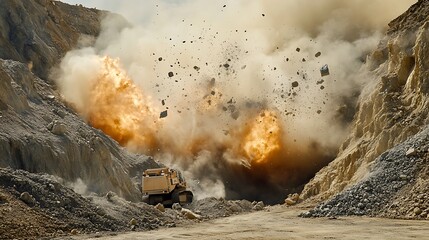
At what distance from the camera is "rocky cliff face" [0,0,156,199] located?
81.7 feet

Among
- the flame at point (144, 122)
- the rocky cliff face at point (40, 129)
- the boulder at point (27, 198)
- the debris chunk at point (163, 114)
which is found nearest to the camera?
the boulder at point (27, 198)

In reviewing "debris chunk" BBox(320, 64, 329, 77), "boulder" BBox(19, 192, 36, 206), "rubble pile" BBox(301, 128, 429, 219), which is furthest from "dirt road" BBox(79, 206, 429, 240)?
"debris chunk" BBox(320, 64, 329, 77)

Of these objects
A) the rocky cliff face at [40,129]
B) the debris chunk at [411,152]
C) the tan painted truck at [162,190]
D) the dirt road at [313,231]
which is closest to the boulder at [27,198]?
the dirt road at [313,231]

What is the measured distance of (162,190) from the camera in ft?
101

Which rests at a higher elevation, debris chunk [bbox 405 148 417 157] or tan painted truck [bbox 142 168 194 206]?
tan painted truck [bbox 142 168 194 206]

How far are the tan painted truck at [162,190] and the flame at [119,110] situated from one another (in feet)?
46.8

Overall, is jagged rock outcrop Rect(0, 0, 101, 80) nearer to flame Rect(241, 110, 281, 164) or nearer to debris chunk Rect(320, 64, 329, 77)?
flame Rect(241, 110, 281, 164)

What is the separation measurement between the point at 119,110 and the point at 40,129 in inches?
747

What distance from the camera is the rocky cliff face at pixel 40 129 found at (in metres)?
24.9

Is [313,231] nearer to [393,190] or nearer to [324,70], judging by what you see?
[393,190]

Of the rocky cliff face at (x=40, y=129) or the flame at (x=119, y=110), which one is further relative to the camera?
the flame at (x=119, y=110)

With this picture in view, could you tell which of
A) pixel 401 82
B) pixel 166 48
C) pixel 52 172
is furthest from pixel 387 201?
pixel 166 48

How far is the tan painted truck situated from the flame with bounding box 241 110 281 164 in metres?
11.9

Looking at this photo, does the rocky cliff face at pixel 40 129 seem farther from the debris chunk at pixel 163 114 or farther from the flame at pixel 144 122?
the debris chunk at pixel 163 114
